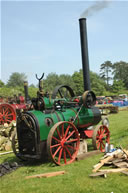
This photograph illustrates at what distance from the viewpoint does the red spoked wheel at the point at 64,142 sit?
594 cm

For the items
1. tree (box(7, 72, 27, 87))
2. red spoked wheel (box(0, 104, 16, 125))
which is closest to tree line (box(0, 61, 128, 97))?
tree (box(7, 72, 27, 87))

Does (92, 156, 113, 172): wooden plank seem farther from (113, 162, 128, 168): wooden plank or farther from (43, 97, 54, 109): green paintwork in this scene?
(43, 97, 54, 109): green paintwork

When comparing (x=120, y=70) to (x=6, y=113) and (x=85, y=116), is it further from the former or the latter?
(x=85, y=116)

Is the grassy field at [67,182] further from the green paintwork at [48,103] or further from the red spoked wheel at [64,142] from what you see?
the green paintwork at [48,103]

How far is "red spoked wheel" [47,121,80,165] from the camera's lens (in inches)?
234

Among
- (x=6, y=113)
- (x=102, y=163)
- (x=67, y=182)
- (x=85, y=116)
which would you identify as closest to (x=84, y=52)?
(x=85, y=116)

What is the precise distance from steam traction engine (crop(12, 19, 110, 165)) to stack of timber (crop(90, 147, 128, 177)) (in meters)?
1.00

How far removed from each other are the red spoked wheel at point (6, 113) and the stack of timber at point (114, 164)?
660cm

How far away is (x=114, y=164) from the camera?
5.52 m

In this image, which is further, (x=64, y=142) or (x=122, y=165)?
(x=64, y=142)

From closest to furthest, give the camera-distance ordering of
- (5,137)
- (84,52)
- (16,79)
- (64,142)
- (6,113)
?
(64,142), (5,137), (84,52), (6,113), (16,79)

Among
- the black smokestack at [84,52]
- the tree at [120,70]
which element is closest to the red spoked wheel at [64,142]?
the black smokestack at [84,52]

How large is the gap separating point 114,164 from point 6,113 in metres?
7.26

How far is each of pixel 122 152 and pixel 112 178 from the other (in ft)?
4.48
